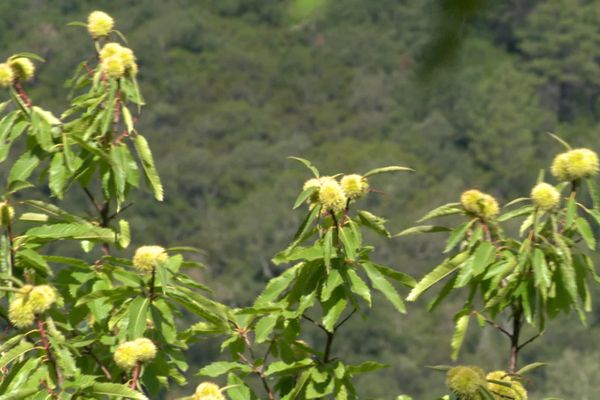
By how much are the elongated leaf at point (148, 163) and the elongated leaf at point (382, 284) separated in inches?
16.9

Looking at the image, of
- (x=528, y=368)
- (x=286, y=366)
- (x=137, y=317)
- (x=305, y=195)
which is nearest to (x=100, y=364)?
(x=137, y=317)

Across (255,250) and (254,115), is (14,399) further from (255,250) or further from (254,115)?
(254,115)

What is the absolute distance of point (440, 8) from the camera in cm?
114

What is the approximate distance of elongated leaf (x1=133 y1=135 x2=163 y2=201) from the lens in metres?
2.49

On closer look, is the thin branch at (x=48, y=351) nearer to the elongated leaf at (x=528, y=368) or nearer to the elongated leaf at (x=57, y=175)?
the elongated leaf at (x=57, y=175)

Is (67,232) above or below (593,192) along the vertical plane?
below

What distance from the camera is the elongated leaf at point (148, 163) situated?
98.0 inches

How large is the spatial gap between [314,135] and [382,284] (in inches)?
1774

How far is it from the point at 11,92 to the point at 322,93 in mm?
47622

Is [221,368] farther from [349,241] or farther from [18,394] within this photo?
[18,394]

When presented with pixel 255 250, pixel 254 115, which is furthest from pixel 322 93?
pixel 255 250

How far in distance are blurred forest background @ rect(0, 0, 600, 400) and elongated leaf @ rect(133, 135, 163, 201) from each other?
28.8 metres

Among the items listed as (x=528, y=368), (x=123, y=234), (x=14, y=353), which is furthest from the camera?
(x=123, y=234)

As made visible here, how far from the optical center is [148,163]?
98.3 inches
